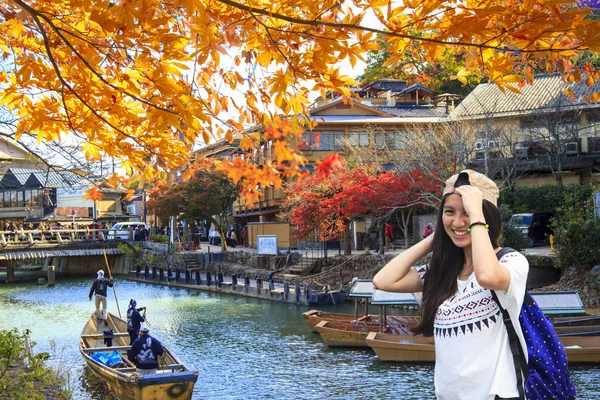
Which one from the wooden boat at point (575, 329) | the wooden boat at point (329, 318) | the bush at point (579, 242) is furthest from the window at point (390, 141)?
the wooden boat at point (575, 329)

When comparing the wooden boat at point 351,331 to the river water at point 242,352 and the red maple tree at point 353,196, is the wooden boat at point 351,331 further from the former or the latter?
the red maple tree at point 353,196

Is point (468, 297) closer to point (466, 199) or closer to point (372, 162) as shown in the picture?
point (466, 199)

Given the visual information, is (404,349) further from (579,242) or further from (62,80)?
(62,80)

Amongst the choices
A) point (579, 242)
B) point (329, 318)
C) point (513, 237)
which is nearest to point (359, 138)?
point (513, 237)

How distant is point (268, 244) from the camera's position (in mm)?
33750

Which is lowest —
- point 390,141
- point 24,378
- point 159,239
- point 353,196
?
point 24,378

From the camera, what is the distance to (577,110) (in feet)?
95.9

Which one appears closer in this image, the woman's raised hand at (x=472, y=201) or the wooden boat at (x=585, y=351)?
the woman's raised hand at (x=472, y=201)

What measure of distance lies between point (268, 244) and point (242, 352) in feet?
53.3

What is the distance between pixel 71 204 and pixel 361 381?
54380mm

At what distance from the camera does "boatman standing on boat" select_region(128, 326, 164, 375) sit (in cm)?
1136

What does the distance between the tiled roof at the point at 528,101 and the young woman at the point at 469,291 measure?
25.0m

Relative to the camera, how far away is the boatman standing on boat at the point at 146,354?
11359 mm

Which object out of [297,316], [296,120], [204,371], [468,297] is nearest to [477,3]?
[296,120]
